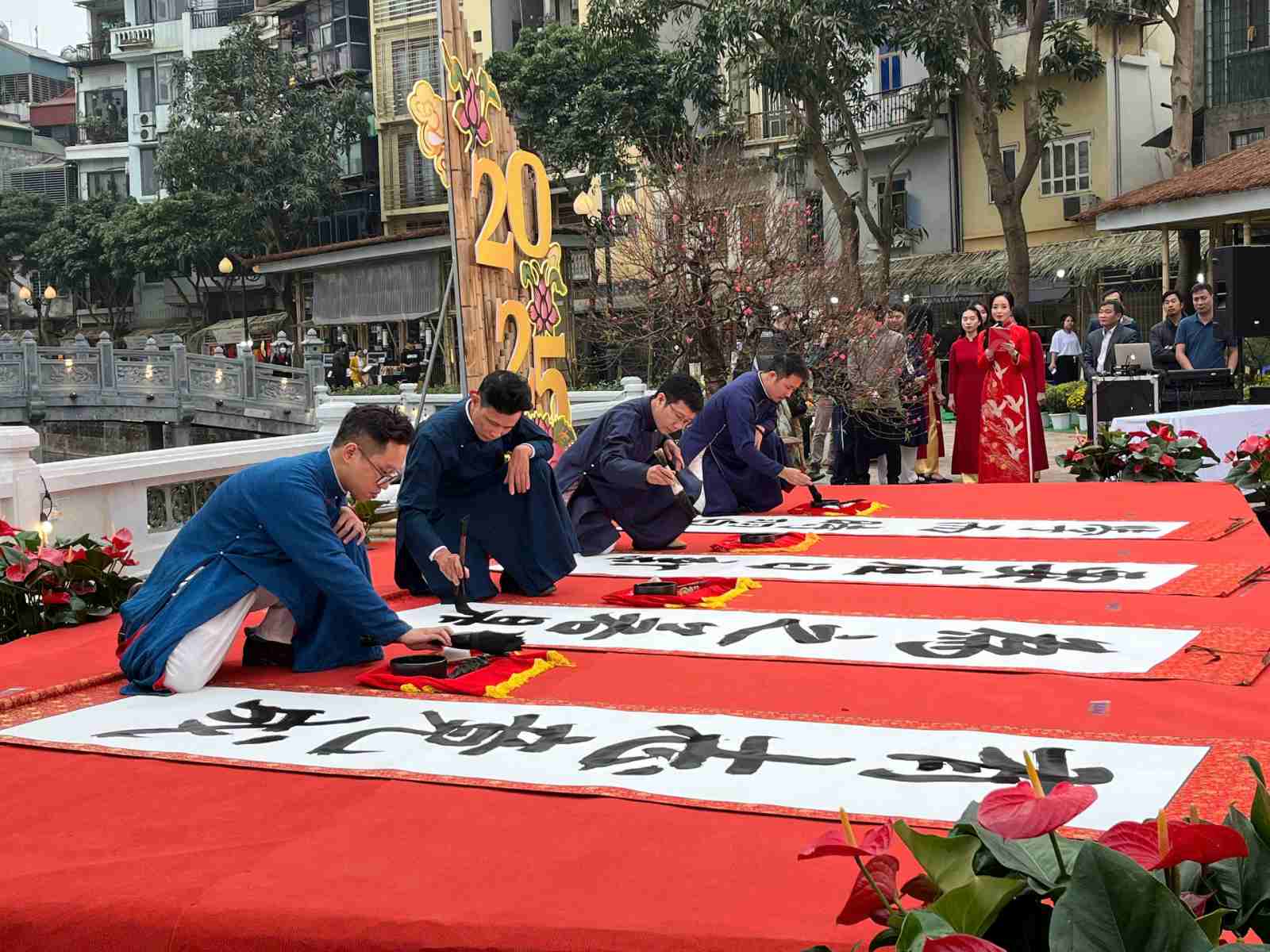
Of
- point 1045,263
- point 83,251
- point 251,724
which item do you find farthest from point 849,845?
point 83,251

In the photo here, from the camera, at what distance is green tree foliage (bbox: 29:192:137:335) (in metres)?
28.1

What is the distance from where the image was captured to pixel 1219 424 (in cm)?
793

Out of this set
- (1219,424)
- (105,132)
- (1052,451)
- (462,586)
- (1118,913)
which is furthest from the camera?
(105,132)

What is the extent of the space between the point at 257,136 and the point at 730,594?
22987mm

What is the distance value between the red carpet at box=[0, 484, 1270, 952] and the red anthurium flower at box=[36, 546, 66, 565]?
1053 millimetres

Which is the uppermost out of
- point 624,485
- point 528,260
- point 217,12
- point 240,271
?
A: point 217,12

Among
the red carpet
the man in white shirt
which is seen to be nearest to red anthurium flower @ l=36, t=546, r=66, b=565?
the red carpet

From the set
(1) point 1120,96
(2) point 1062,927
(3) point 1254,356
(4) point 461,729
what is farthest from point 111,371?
(2) point 1062,927

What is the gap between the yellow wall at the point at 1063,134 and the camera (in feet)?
61.2

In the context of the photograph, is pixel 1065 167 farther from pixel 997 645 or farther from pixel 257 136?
pixel 997 645

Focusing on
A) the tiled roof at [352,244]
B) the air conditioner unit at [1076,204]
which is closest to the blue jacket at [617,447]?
the tiled roof at [352,244]

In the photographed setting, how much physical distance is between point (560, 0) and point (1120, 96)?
10.3 metres

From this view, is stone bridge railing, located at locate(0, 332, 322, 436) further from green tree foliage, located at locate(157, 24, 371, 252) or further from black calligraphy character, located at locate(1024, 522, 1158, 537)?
black calligraphy character, located at locate(1024, 522, 1158, 537)

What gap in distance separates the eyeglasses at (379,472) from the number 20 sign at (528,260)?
2.94 meters
